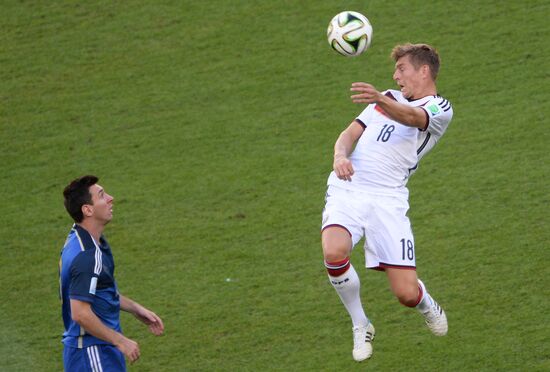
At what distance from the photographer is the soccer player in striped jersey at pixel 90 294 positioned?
6.65 m

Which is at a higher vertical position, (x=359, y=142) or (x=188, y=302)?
(x=359, y=142)

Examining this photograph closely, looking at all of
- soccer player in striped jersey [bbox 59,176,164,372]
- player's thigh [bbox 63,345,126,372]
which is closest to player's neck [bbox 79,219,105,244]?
soccer player in striped jersey [bbox 59,176,164,372]

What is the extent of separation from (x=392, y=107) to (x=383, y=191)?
33.1 inches

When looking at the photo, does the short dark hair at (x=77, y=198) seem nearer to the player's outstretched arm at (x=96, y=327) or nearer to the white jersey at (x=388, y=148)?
the player's outstretched arm at (x=96, y=327)

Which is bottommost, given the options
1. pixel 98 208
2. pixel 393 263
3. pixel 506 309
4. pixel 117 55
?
pixel 506 309

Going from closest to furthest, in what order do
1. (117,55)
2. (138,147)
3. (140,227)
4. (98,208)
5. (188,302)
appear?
(98,208)
(188,302)
(140,227)
(138,147)
(117,55)

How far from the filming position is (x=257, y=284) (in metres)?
10.2

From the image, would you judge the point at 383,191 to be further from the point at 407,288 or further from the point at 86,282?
the point at 86,282

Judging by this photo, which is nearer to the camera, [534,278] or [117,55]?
[534,278]

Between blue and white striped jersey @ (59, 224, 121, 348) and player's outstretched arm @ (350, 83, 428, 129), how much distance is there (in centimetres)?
210

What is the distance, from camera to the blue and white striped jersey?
6699 millimetres

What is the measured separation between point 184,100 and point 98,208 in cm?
661

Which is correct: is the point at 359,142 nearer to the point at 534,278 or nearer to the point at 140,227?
the point at 534,278

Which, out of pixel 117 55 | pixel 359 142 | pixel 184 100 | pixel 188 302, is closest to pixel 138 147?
pixel 184 100
